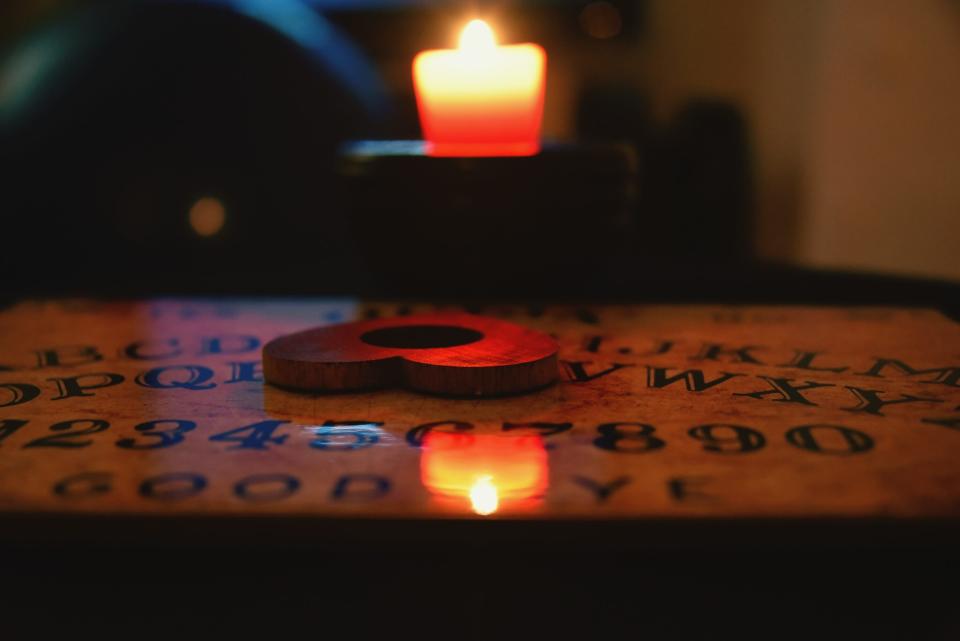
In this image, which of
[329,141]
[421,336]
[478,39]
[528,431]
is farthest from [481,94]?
[329,141]

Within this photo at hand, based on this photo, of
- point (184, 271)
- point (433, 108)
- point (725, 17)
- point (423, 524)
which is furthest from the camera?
point (725, 17)

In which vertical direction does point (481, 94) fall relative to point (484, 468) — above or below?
above

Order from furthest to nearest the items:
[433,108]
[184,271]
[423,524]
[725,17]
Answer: [725,17]
[184,271]
[433,108]
[423,524]

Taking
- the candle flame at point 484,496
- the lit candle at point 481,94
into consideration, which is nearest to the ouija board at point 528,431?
the candle flame at point 484,496

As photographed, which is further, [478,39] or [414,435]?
[478,39]

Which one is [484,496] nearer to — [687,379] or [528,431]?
[528,431]

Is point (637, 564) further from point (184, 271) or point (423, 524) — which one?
point (184, 271)

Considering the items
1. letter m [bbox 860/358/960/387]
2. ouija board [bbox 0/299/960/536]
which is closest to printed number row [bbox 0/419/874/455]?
ouija board [bbox 0/299/960/536]

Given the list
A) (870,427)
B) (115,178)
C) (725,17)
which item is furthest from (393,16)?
(870,427)

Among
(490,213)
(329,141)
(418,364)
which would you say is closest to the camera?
(418,364)
